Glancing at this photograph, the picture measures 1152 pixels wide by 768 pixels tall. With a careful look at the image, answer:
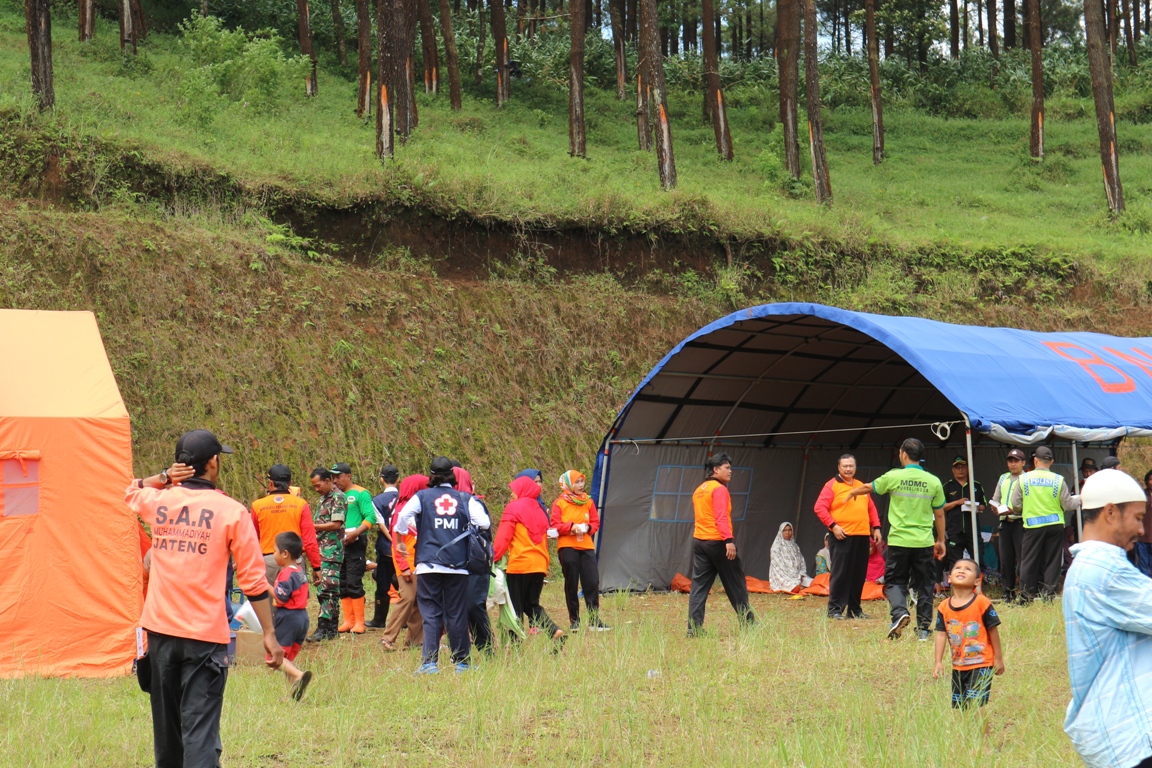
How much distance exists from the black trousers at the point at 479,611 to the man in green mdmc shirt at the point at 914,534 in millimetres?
3737

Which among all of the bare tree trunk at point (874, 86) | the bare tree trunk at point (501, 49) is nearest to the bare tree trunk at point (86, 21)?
the bare tree trunk at point (501, 49)

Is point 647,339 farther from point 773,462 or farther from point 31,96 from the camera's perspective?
point 31,96

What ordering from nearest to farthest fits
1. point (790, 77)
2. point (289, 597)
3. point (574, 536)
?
1. point (289, 597)
2. point (574, 536)
3. point (790, 77)

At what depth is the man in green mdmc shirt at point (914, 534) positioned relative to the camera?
381 inches

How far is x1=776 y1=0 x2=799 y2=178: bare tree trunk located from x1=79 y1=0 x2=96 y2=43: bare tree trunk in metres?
19.1

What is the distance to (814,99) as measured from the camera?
2586 cm

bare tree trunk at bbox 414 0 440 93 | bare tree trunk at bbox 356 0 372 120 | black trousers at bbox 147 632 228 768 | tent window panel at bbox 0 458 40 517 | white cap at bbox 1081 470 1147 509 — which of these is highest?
bare tree trunk at bbox 414 0 440 93

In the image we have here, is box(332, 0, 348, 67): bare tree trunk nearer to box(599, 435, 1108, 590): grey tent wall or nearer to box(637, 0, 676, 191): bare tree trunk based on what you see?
box(637, 0, 676, 191): bare tree trunk

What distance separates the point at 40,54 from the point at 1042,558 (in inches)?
678

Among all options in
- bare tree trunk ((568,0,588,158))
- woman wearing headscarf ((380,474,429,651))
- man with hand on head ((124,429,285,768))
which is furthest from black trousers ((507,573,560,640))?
bare tree trunk ((568,0,588,158))

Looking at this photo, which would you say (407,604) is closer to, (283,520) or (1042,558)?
(283,520)

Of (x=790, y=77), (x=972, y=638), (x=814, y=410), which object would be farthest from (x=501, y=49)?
(x=972, y=638)

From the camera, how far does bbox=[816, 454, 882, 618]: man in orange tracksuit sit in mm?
10766

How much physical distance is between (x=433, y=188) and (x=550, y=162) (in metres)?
6.99
